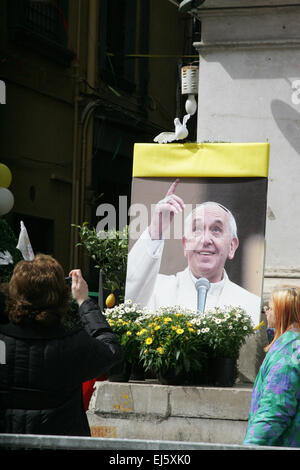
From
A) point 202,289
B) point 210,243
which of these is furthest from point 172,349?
point 210,243

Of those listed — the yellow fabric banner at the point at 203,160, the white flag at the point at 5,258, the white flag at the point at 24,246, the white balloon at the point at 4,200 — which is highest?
the yellow fabric banner at the point at 203,160

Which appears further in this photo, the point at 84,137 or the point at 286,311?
the point at 84,137

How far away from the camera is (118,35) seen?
15508mm

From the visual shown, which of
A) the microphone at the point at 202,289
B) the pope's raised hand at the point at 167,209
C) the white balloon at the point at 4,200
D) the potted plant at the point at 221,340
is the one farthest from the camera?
the white balloon at the point at 4,200

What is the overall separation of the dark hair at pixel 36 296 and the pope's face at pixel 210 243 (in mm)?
3382

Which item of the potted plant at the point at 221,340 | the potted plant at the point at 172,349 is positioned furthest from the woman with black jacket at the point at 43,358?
the potted plant at the point at 221,340

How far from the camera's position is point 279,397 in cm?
325

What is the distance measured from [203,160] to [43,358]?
3.64 m

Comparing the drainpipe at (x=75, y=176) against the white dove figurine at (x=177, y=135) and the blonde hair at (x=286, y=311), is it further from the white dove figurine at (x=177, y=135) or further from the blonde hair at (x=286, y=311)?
the blonde hair at (x=286, y=311)

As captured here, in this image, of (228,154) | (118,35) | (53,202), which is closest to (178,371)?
(228,154)

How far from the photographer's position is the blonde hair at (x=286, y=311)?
3.44 metres

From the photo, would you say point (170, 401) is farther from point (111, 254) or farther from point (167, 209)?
point (111, 254)

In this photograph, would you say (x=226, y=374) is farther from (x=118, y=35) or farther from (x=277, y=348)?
(x=118, y=35)

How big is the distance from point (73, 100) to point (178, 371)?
8830mm
